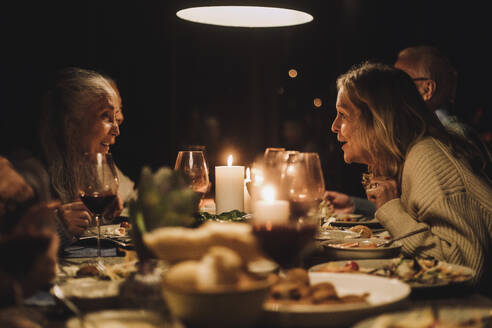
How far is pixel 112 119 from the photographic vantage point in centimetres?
316

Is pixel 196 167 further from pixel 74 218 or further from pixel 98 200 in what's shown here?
pixel 98 200

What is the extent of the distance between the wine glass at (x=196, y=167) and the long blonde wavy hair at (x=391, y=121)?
2.48 ft

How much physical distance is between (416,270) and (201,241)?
27.7 inches

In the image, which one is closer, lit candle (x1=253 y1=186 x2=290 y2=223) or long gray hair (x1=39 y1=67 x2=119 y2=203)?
lit candle (x1=253 y1=186 x2=290 y2=223)

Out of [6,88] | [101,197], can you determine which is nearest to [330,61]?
[6,88]

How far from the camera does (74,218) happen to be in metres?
2.16

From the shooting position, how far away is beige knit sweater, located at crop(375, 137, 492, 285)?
6.74ft

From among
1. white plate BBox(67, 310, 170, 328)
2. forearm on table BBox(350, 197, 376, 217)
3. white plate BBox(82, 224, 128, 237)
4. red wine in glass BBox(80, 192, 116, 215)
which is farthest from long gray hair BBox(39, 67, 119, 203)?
white plate BBox(67, 310, 170, 328)

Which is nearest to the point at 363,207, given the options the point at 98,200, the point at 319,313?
the point at 98,200

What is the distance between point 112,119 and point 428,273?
6.80 feet

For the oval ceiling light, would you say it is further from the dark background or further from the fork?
the dark background

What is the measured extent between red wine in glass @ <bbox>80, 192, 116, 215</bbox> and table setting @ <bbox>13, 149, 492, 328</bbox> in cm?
17

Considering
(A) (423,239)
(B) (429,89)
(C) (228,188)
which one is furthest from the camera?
(B) (429,89)

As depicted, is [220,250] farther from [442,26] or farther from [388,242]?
[442,26]
